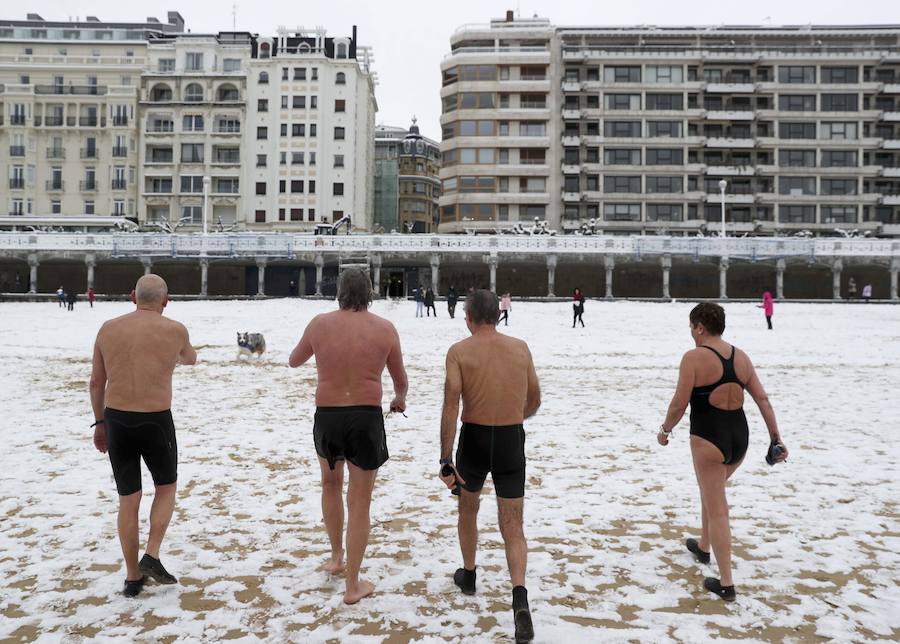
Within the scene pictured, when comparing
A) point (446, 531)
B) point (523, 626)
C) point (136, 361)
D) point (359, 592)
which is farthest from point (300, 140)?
point (523, 626)

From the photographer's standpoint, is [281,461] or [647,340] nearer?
[281,461]

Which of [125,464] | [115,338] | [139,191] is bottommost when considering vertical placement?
[125,464]

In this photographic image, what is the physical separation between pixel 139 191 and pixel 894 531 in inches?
2801

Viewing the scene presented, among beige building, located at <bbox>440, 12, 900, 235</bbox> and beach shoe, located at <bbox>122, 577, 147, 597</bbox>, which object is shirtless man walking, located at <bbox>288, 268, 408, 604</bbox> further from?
beige building, located at <bbox>440, 12, 900, 235</bbox>

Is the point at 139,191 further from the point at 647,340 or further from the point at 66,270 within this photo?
the point at 647,340

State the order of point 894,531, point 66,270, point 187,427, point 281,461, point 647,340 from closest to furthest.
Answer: point 894,531 < point 281,461 < point 187,427 < point 647,340 < point 66,270

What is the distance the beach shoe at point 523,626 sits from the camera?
372cm

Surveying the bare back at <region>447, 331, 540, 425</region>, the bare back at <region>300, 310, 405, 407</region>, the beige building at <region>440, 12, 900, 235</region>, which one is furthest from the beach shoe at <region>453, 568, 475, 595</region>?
the beige building at <region>440, 12, 900, 235</region>

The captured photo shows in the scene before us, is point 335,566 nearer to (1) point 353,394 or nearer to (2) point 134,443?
(1) point 353,394

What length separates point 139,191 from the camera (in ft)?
217

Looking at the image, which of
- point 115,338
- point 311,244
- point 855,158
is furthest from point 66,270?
point 855,158

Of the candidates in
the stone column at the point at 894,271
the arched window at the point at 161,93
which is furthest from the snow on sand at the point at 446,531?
the arched window at the point at 161,93

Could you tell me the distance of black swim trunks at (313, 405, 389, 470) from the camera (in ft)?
13.5

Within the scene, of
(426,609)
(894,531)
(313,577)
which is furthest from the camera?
(894,531)
